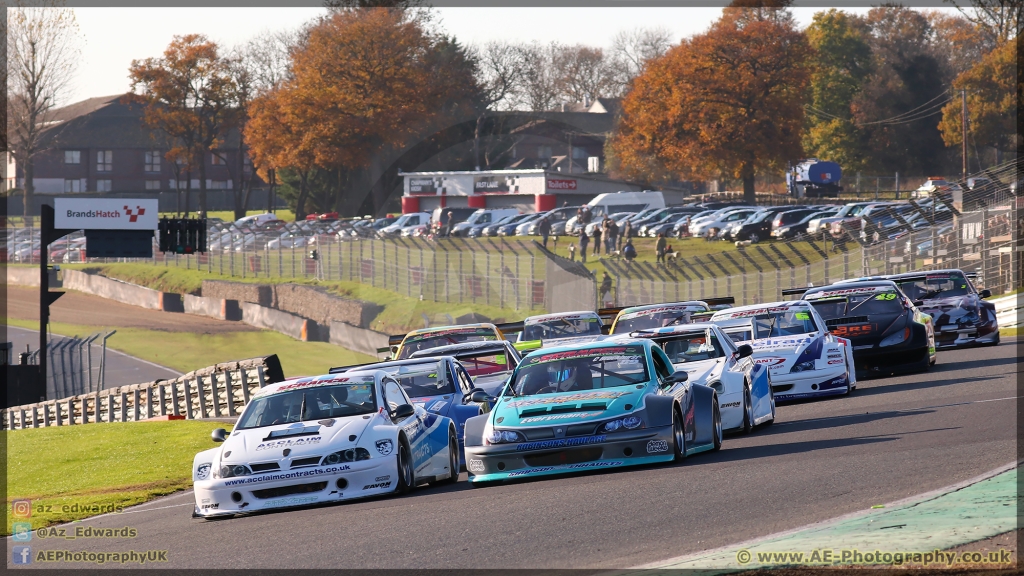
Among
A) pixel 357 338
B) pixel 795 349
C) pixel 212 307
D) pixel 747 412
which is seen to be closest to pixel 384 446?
pixel 747 412

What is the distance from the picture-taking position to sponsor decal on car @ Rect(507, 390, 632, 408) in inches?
483

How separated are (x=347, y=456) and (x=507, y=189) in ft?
253

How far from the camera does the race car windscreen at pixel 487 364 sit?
60.0ft

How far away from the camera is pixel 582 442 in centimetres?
1185

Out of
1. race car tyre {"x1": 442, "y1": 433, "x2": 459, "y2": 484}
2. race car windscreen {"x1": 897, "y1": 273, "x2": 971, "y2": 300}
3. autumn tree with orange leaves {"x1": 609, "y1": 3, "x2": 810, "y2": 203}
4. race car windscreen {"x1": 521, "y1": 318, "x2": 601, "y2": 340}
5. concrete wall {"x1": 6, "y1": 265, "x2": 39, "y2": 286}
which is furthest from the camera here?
autumn tree with orange leaves {"x1": 609, "y1": 3, "x2": 810, "y2": 203}

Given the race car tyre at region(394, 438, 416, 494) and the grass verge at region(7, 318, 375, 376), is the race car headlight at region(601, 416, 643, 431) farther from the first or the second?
the grass verge at region(7, 318, 375, 376)

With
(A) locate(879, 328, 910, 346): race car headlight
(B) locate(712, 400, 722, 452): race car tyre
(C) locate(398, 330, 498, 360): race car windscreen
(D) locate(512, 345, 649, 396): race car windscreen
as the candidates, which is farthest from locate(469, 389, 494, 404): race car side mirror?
(A) locate(879, 328, 910, 346): race car headlight

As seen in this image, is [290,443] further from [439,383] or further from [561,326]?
[561,326]

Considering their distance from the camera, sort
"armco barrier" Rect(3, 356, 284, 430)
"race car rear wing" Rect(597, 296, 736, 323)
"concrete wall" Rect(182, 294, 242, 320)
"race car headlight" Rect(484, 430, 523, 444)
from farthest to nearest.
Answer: "concrete wall" Rect(182, 294, 242, 320) → "armco barrier" Rect(3, 356, 284, 430) → "race car rear wing" Rect(597, 296, 736, 323) → "race car headlight" Rect(484, 430, 523, 444)

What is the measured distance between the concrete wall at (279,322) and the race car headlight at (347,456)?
143ft

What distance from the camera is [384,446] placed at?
11.9 m

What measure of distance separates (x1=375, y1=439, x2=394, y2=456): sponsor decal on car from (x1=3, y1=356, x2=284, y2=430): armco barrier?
15.1 meters

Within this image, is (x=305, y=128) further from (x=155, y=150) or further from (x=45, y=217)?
(x=45, y=217)

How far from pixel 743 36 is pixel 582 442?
2700 inches
